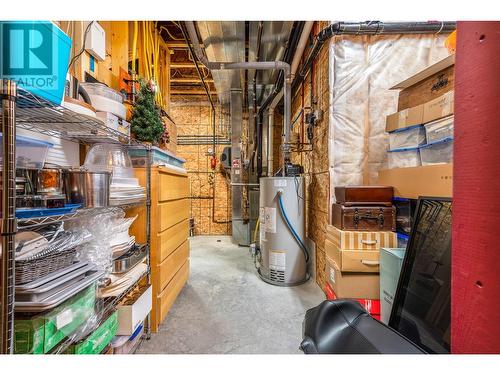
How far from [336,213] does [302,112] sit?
2067 millimetres

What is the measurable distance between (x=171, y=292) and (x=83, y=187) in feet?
4.52

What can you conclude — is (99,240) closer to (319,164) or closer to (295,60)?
(319,164)

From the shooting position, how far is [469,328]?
504 mm

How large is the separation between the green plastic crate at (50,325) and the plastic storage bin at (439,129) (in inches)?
90.6

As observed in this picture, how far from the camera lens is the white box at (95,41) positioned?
1531 millimetres

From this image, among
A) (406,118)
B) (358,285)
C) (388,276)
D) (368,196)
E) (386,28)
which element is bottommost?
(358,285)

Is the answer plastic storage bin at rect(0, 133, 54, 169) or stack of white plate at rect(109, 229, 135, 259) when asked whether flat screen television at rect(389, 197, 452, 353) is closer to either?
stack of white plate at rect(109, 229, 135, 259)

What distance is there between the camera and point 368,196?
195 centimetres

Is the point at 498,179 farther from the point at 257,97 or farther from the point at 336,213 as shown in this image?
the point at 257,97

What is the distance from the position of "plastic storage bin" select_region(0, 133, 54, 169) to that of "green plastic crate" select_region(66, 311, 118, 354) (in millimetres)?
836

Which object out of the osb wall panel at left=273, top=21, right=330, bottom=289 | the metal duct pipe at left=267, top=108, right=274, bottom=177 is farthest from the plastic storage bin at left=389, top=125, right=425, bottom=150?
the metal duct pipe at left=267, top=108, right=274, bottom=177

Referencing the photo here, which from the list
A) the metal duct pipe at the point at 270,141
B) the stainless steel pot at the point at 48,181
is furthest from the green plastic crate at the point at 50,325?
the metal duct pipe at the point at 270,141

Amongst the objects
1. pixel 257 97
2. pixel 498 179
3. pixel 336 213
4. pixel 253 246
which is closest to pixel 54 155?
pixel 498 179

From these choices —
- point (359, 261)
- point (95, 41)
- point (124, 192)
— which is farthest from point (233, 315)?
point (95, 41)
